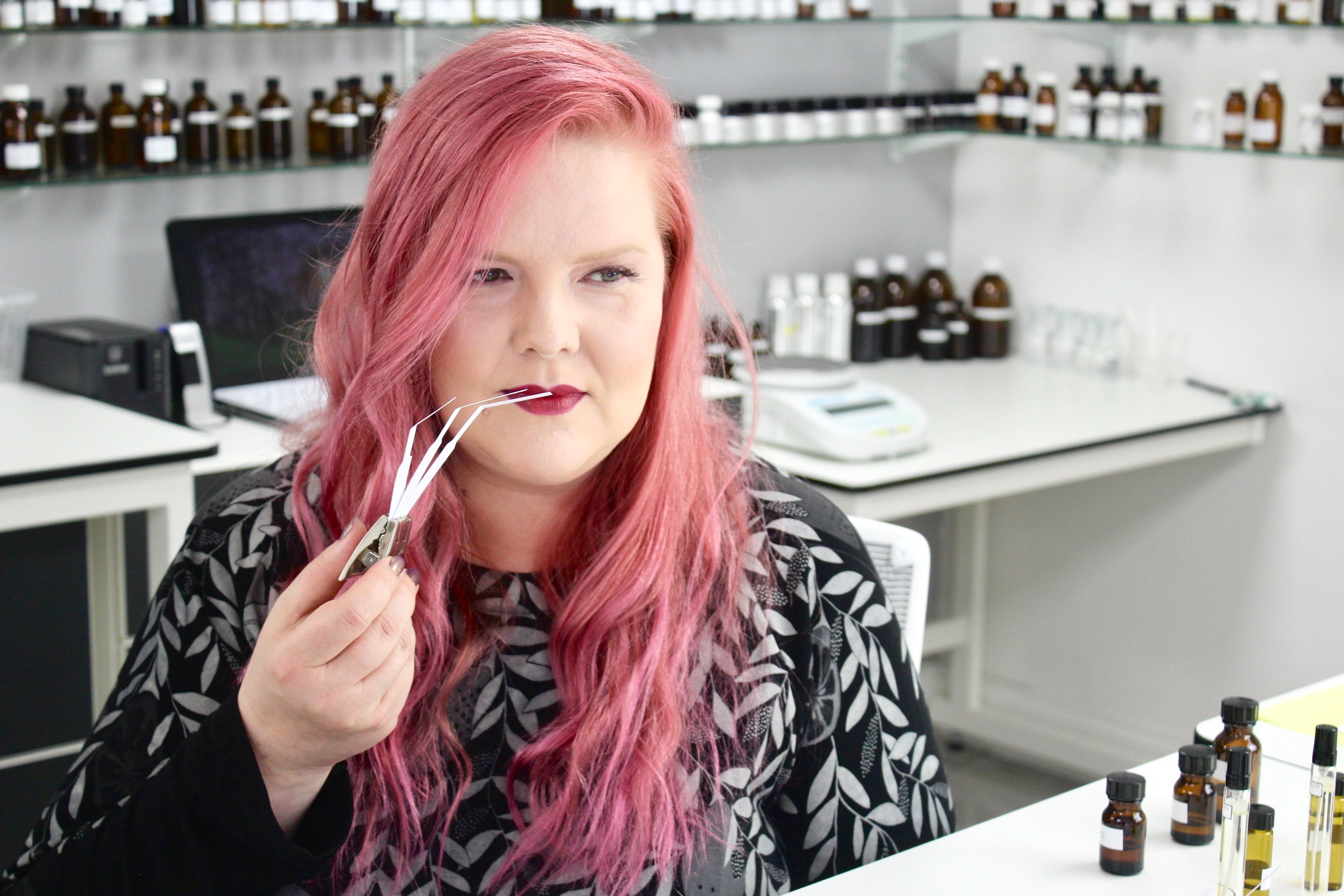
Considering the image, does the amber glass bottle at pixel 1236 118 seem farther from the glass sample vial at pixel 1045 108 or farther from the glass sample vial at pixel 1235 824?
the glass sample vial at pixel 1235 824

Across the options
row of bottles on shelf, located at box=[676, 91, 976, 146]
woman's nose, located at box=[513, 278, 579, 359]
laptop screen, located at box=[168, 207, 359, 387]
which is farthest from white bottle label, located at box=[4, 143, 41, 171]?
woman's nose, located at box=[513, 278, 579, 359]

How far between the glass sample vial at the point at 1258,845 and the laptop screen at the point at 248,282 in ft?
7.02

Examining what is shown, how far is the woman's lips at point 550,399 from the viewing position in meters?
1.20

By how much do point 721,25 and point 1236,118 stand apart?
1.18 metres

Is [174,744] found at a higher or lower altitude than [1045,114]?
lower

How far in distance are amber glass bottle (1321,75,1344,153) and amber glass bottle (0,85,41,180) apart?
97.0 inches

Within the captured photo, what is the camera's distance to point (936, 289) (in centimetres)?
382

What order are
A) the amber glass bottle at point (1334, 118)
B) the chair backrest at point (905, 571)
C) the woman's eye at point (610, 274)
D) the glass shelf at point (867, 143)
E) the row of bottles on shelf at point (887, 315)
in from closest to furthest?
the woman's eye at point (610, 274)
the chair backrest at point (905, 571)
the glass shelf at point (867, 143)
the amber glass bottle at point (1334, 118)
the row of bottles on shelf at point (887, 315)

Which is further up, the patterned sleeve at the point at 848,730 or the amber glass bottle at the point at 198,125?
the amber glass bottle at the point at 198,125

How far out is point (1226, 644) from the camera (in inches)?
137

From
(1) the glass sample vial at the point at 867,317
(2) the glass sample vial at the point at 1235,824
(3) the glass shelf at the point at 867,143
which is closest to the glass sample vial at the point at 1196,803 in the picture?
(2) the glass sample vial at the point at 1235,824

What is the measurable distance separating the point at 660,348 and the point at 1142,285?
8.17ft

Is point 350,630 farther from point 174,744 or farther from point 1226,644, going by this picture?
point 1226,644

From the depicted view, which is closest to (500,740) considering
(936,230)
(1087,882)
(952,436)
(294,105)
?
(1087,882)
